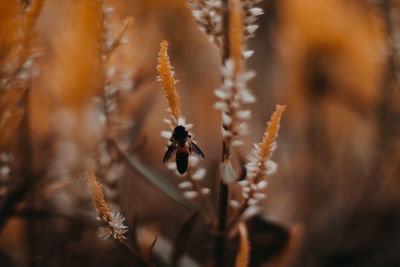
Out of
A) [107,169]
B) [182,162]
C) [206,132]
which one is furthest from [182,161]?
[206,132]

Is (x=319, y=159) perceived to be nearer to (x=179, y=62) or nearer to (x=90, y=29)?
(x=179, y=62)

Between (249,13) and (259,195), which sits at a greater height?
(249,13)

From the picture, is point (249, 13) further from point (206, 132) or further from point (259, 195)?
point (206, 132)

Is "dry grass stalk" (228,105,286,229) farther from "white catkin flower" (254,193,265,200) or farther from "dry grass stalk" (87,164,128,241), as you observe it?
"dry grass stalk" (87,164,128,241)

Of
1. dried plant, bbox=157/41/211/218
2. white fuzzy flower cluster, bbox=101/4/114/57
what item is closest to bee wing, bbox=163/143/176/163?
dried plant, bbox=157/41/211/218

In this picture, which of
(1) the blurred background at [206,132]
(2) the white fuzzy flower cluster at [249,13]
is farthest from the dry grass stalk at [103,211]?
(2) the white fuzzy flower cluster at [249,13]
